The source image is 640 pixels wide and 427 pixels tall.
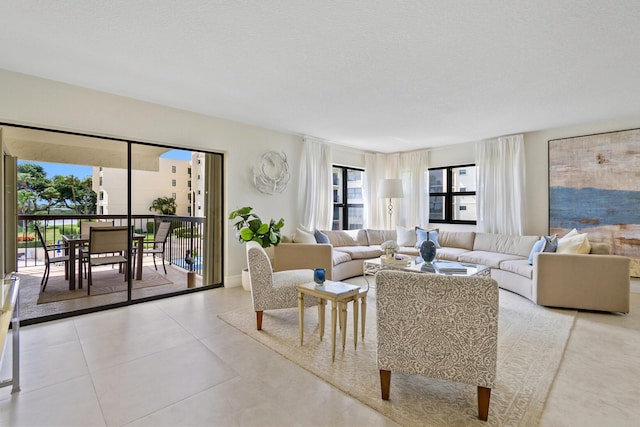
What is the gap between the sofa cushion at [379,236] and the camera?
6020 millimetres

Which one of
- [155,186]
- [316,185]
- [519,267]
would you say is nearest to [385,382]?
[519,267]

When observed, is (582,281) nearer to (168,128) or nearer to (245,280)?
(245,280)

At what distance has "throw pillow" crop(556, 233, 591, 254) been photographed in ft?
12.0

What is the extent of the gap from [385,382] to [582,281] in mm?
3112

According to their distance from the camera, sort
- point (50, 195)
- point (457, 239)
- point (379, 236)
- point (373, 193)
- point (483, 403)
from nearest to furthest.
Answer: point (483, 403) < point (50, 195) < point (457, 239) < point (379, 236) < point (373, 193)

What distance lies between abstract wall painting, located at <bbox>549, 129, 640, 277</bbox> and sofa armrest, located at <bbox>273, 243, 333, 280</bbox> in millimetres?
3710

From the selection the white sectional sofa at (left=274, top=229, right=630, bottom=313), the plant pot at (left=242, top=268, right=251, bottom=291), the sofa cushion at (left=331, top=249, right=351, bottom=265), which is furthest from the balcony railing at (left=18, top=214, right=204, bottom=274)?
the sofa cushion at (left=331, top=249, right=351, bottom=265)

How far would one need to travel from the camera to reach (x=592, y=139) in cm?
442

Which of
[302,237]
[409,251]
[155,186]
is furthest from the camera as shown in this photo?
[409,251]

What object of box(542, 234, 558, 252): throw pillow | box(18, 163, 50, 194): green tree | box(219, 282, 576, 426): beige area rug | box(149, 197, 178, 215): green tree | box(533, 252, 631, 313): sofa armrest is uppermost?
box(18, 163, 50, 194): green tree

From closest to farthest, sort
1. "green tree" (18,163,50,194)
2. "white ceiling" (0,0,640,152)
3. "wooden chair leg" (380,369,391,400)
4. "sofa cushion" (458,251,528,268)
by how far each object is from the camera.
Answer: "wooden chair leg" (380,369,391,400), "white ceiling" (0,0,640,152), "green tree" (18,163,50,194), "sofa cushion" (458,251,528,268)

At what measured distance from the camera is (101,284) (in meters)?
4.20

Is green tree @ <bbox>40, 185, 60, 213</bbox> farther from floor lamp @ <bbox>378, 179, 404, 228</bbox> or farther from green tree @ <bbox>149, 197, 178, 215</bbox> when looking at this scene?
floor lamp @ <bbox>378, 179, 404, 228</bbox>

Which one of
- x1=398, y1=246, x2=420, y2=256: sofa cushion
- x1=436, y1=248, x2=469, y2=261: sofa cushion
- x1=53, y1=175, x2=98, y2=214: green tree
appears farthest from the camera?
x1=398, y1=246, x2=420, y2=256: sofa cushion
